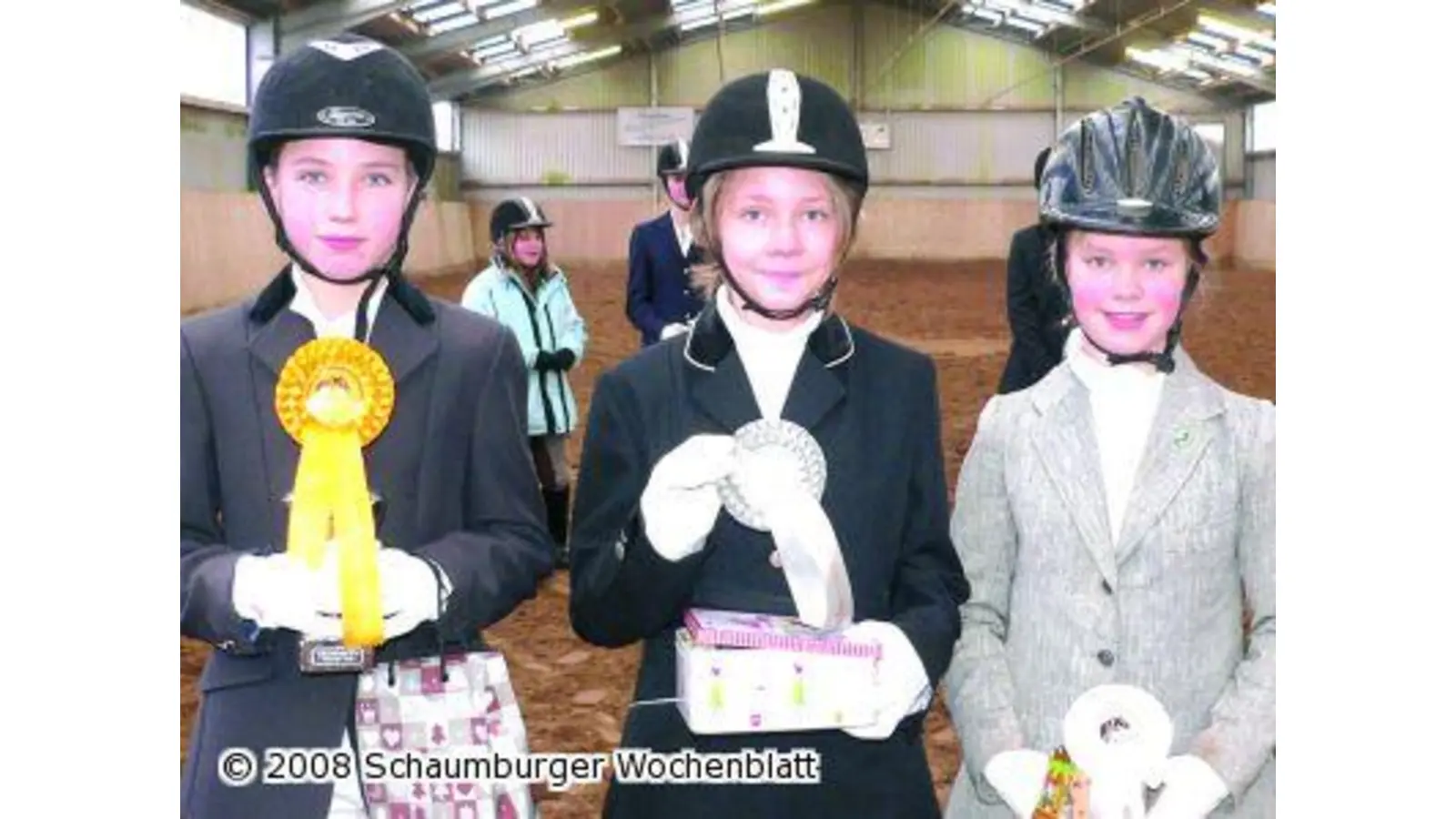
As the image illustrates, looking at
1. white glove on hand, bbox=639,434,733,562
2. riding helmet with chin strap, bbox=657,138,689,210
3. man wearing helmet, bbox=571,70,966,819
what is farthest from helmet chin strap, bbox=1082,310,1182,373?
riding helmet with chin strap, bbox=657,138,689,210

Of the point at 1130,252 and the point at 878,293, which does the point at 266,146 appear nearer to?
the point at 1130,252

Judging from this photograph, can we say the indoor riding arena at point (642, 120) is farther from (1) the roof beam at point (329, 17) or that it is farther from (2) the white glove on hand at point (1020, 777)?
(2) the white glove on hand at point (1020, 777)

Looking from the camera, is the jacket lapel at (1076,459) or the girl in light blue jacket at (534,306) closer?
the jacket lapel at (1076,459)

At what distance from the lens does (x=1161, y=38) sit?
283 cm

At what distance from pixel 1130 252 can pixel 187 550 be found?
84 centimetres

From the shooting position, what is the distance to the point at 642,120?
13.0ft

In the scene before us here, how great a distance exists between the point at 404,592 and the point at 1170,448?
665 mm

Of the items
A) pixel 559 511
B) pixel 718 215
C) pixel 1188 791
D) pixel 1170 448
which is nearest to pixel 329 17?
pixel 559 511

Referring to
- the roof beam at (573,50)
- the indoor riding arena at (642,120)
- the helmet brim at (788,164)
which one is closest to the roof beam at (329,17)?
the indoor riding arena at (642,120)

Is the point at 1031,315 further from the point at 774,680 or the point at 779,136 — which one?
the point at 774,680

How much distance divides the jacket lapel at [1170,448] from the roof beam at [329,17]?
941mm

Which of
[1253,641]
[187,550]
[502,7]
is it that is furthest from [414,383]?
[502,7]

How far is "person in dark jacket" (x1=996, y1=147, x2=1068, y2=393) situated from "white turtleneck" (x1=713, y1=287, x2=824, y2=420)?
398 mm

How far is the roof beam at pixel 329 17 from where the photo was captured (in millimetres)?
2092
